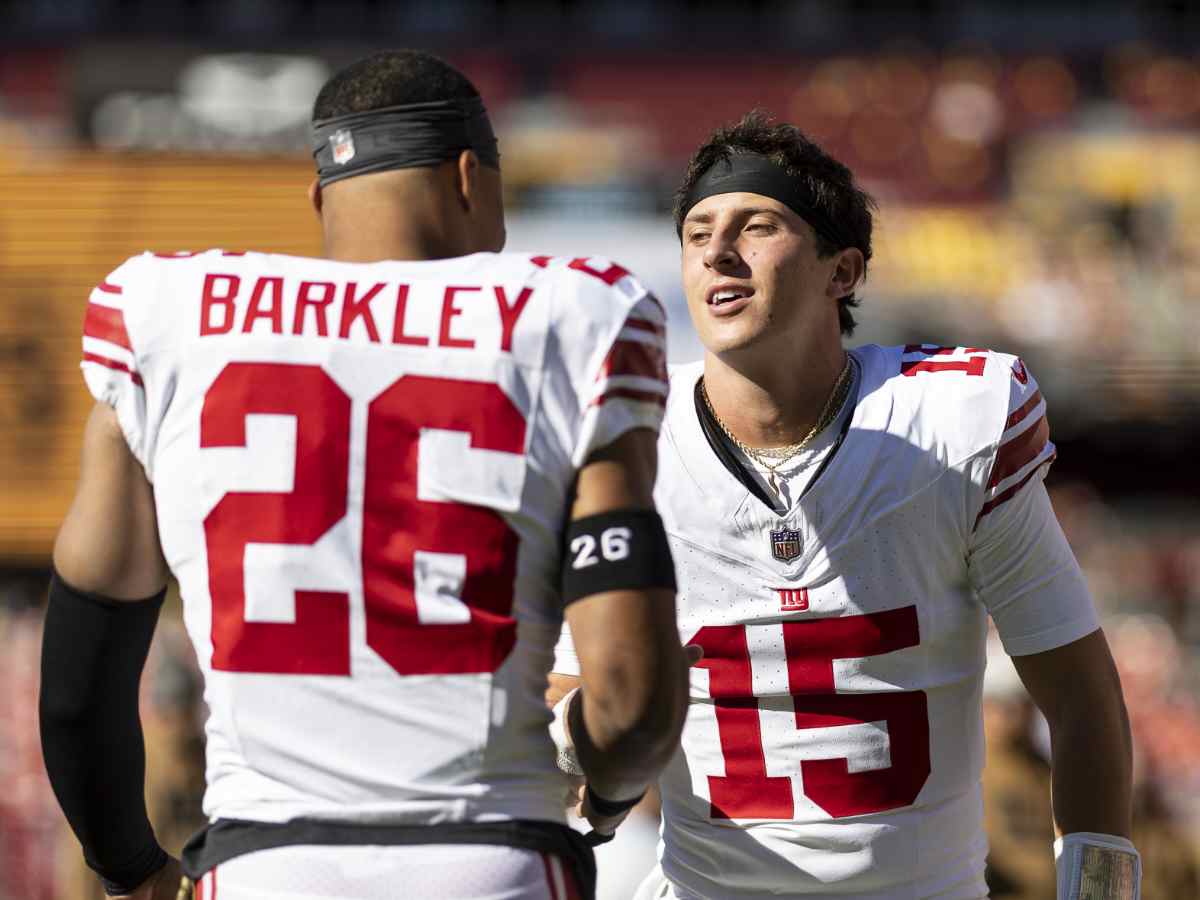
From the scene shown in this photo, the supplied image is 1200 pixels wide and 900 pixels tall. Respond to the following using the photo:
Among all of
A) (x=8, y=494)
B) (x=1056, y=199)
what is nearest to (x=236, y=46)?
(x=8, y=494)

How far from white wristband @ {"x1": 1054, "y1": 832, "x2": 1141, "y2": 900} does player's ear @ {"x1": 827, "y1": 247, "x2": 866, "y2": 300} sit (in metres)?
1.08

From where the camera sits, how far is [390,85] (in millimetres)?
2178

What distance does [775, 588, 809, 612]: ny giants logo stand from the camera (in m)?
2.86

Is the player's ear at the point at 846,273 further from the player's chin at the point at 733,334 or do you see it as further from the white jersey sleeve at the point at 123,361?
the white jersey sleeve at the point at 123,361

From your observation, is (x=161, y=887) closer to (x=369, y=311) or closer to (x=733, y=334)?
(x=369, y=311)

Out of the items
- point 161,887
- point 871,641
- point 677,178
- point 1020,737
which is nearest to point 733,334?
point 871,641

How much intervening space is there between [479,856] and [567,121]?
56.1 ft

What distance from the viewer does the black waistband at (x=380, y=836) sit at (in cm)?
193

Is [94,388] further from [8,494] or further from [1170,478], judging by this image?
[1170,478]

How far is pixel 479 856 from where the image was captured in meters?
1.92

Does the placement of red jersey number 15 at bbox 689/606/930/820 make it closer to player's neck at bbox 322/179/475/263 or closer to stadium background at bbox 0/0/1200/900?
player's neck at bbox 322/179/475/263

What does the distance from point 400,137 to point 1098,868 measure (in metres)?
1.70

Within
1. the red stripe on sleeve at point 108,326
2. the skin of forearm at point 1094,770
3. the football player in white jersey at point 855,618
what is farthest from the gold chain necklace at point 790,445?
the red stripe on sleeve at point 108,326

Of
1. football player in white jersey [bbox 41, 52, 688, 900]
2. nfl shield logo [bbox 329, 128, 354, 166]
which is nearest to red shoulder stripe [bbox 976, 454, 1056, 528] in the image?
football player in white jersey [bbox 41, 52, 688, 900]
